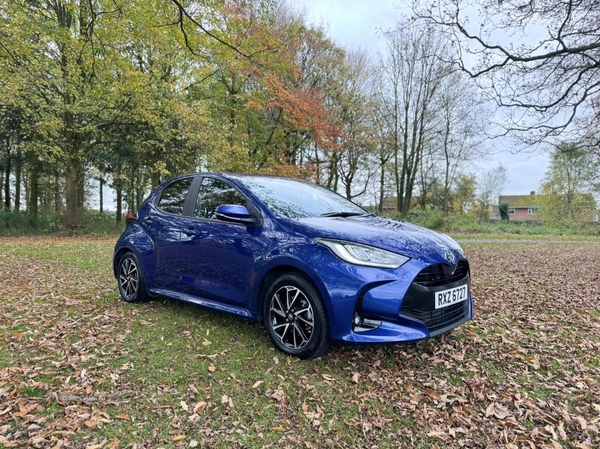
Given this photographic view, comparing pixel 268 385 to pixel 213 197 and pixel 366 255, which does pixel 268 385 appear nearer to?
pixel 366 255

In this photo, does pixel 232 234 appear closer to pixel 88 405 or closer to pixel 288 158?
pixel 88 405

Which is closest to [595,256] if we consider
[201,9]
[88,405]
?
[88,405]

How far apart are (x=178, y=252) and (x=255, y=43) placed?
862 cm

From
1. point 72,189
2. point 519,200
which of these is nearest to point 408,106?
point 72,189

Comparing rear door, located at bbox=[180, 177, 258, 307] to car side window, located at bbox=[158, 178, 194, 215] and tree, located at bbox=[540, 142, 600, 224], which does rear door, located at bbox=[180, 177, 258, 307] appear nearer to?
car side window, located at bbox=[158, 178, 194, 215]

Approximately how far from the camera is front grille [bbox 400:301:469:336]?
270cm

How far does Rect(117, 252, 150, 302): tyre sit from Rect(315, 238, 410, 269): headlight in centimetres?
262

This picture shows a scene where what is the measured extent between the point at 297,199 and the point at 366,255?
3.77 feet

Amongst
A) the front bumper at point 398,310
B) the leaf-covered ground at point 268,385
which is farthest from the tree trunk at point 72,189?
the front bumper at point 398,310

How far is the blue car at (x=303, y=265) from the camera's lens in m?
2.64

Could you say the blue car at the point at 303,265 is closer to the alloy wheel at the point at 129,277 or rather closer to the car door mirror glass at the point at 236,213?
the car door mirror glass at the point at 236,213

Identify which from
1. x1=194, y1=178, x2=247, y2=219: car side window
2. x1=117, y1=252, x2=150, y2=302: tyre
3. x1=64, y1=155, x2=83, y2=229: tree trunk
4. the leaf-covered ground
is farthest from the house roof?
x1=117, y1=252, x2=150, y2=302: tyre

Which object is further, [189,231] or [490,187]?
[490,187]

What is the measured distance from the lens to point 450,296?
293 cm
